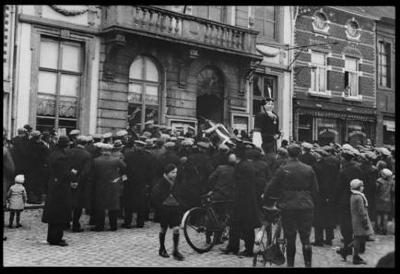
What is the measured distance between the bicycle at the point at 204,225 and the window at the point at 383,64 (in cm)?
572

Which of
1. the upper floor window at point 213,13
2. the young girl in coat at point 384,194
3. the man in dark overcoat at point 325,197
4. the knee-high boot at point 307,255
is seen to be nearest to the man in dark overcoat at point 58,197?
the knee-high boot at point 307,255

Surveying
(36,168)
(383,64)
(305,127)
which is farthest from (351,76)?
(36,168)

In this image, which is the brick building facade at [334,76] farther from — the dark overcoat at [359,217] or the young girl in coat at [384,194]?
the dark overcoat at [359,217]

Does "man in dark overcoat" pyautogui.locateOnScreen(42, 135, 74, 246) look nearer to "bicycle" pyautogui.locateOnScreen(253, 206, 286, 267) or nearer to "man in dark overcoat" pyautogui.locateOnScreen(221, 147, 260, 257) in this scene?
"man in dark overcoat" pyautogui.locateOnScreen(221, 147, 260, 257)

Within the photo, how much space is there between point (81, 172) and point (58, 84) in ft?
17.2

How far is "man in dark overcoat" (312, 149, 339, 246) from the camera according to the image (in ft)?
25.3

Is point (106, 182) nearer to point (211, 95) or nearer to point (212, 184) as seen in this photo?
point (212, 184)

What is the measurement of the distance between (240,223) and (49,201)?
2974 mm

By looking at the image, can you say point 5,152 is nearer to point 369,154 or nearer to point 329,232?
point 329,232

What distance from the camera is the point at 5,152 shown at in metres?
7.44

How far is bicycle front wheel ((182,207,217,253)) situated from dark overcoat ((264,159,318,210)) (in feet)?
4.48
